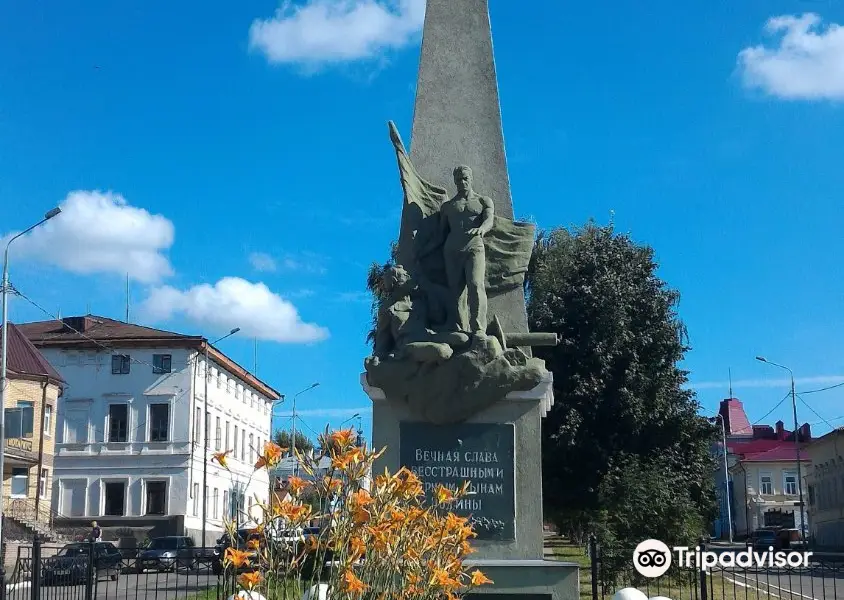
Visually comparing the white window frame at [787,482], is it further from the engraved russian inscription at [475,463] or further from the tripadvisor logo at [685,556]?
the engraved russian inscription at [475,463]

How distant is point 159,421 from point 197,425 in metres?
1.87

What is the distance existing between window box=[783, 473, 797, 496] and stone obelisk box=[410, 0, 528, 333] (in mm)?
66602

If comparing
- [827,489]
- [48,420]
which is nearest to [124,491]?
[48,420]

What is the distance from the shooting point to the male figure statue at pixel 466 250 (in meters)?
8.18

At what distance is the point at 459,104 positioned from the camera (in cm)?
930

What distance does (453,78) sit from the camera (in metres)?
9.39

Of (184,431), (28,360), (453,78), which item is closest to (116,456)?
(184,431)

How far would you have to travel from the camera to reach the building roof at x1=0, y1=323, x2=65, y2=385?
116 ft

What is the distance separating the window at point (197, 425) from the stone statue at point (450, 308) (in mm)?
36513

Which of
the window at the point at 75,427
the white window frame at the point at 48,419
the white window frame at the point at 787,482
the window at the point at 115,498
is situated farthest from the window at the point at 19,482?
the white window frame at the point at 787,482

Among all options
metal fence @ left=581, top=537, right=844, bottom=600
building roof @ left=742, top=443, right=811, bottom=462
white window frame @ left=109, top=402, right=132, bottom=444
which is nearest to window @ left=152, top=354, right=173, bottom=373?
white window frame @ left=109, top=402, right=132, bottom=444

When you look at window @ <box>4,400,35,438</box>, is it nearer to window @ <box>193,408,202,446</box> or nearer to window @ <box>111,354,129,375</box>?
window @ <box>111,354,129,375</box>

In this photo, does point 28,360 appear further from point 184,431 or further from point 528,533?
point 528,533

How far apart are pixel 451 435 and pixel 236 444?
46.1 metres
